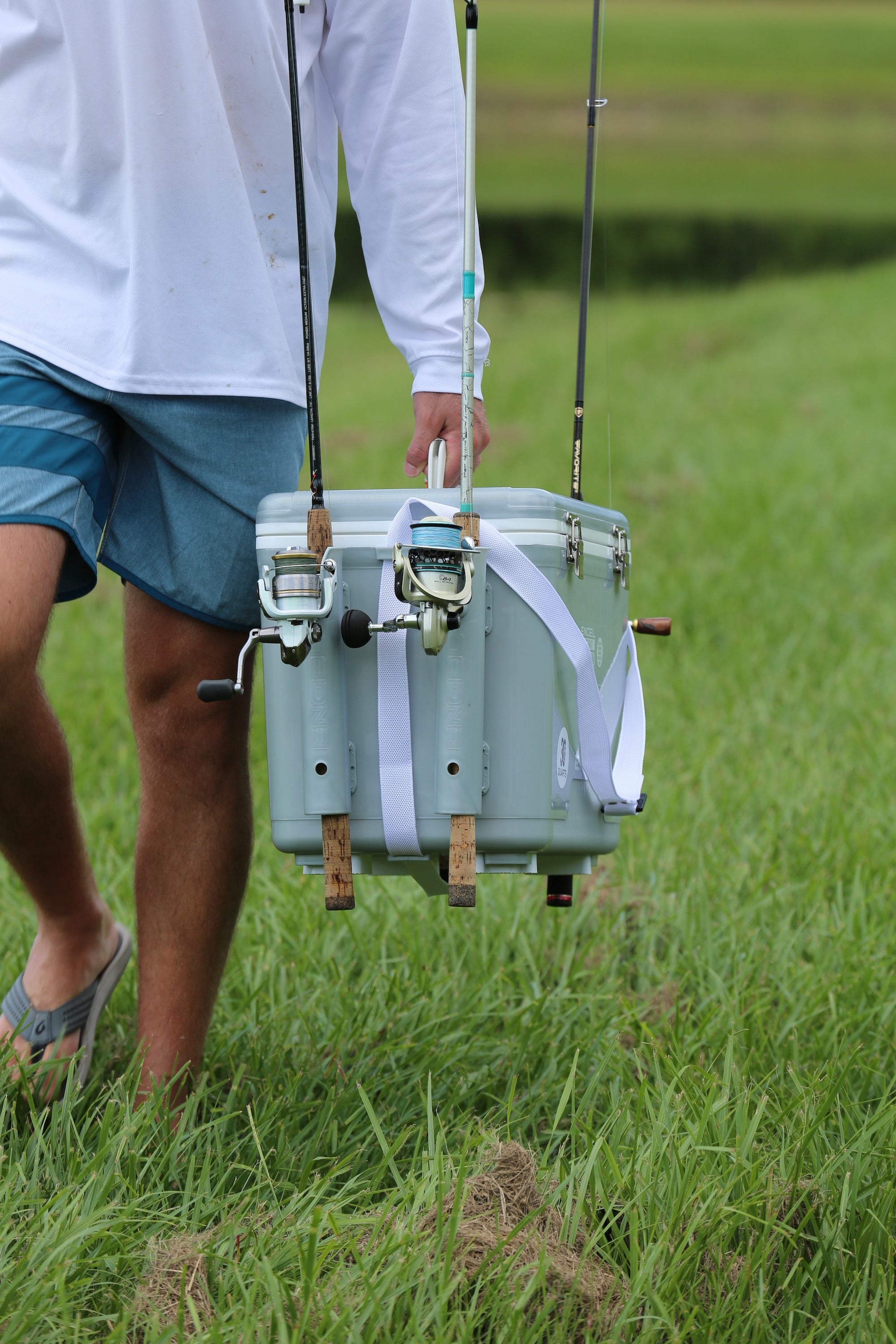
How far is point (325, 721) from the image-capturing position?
4.87ft

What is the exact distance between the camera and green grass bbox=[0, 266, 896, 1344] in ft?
4.37

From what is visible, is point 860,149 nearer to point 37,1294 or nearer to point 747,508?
point 747,508

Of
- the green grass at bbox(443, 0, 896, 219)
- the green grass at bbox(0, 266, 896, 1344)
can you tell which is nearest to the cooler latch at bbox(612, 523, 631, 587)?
the green grass at bbox(0, 266, 896, 1344)

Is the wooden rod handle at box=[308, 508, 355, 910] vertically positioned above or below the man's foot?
above

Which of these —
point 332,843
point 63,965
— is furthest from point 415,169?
point 63,965

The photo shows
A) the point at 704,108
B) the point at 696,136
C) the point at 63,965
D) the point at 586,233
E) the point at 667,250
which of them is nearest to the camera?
the point at 586,233

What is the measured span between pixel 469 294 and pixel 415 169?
0.33m

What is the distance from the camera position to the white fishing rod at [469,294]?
1444mm

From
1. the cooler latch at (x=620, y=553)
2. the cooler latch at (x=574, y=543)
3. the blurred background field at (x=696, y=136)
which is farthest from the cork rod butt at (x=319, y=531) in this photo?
the blurred background field at (x=696, y=136)

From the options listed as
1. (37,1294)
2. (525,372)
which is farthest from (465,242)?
(525,372)

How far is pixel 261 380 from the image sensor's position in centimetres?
168

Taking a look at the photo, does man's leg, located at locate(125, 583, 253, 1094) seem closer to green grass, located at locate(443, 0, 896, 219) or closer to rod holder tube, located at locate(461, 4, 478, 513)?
rod holder tube, located at locate(461, 4, 478, 513)

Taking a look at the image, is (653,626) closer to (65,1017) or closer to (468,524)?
(468,524)

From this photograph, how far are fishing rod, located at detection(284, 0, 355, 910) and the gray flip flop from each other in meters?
0.58
